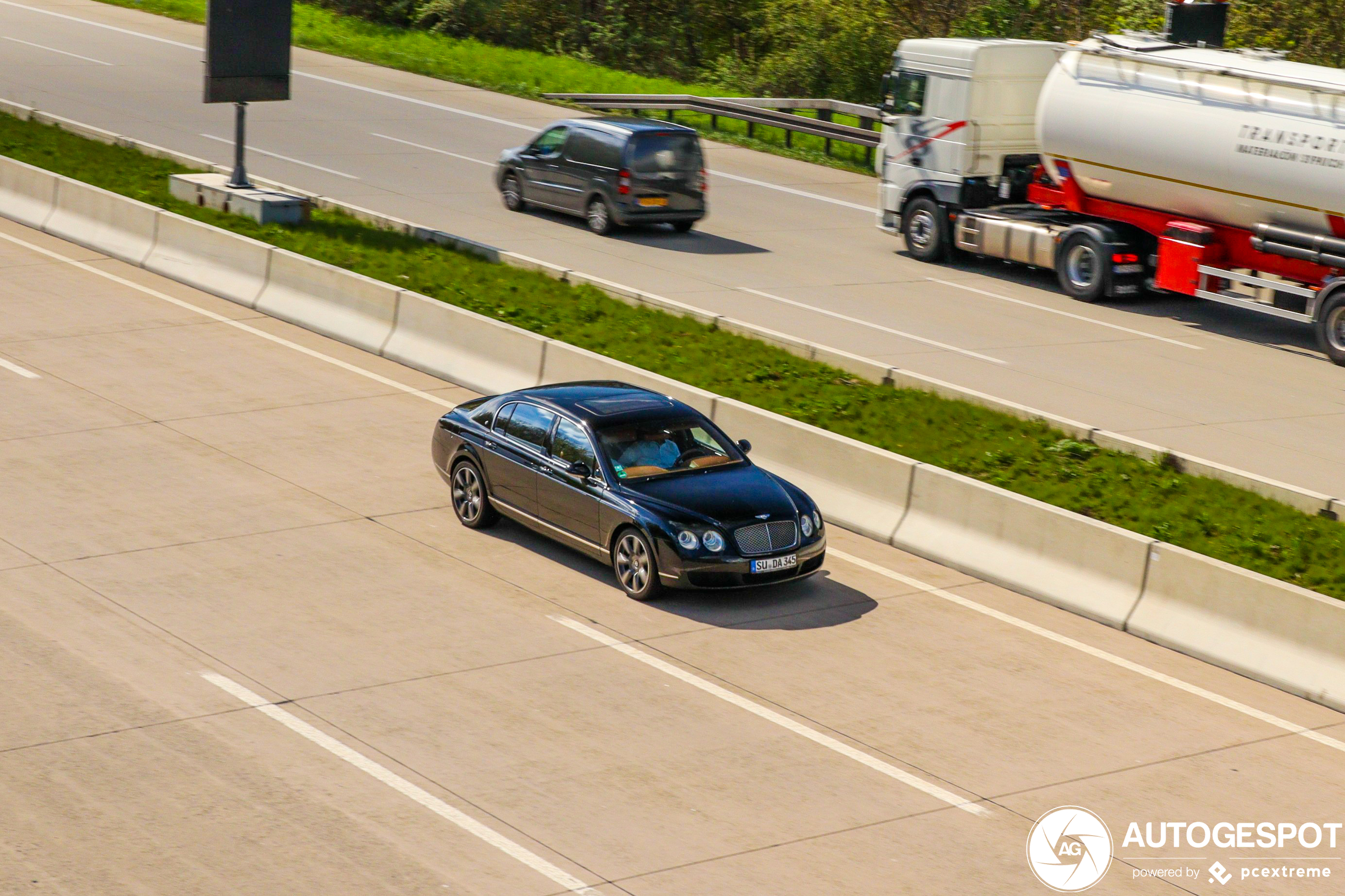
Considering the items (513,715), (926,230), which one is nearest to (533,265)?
(926,230)

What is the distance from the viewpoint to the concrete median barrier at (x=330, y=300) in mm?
20094

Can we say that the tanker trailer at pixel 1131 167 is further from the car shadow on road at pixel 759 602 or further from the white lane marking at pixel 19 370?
the white lane marking at pixel 19 370

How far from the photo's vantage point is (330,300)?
68.1 ft

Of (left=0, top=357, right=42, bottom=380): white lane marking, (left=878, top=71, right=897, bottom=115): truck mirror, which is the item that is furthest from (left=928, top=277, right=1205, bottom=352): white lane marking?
(left=0, top=357, right=42, bottom=380): white lane marking

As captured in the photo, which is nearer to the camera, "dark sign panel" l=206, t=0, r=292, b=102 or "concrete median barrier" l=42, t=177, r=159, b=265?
"concrete median barrier" l=42, t=177, r=159, b=265

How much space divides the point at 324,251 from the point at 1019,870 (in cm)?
1584

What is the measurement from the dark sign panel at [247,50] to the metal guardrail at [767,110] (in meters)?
14.3

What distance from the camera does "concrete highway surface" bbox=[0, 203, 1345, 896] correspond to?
8602mm

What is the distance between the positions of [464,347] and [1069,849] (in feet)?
37.8

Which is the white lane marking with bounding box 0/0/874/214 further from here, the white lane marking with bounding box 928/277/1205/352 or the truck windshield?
the white lane marking with bounding box 928/277/1205/352

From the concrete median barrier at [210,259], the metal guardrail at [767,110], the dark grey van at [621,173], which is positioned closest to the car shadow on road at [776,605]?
the concrete median barrier at [210,259]

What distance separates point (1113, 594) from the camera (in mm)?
12992

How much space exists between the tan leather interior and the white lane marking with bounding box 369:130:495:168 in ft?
68.1

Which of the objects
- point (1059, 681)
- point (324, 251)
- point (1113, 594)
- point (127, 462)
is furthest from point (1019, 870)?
point (324, 251)
